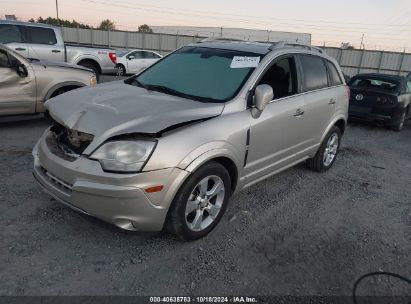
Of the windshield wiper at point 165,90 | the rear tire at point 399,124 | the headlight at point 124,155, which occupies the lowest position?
the rear tire at point 399,124

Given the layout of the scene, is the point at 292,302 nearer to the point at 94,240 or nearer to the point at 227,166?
the point at 227,166

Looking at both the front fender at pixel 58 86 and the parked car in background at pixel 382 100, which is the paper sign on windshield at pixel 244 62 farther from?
the parked car in background at pixel 382 100

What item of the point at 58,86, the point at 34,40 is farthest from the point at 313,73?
the point at 34,40

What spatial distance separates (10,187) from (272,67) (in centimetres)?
329

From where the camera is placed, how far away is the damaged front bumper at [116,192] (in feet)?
8.93

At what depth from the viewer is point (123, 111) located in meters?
3.11

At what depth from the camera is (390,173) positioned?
5.82 meters

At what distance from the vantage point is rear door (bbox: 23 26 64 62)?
10102mm

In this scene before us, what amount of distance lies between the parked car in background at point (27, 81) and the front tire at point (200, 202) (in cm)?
462

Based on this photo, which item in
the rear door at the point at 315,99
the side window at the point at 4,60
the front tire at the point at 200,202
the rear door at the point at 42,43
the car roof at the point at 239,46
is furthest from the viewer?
the rear door at the point at 42,43

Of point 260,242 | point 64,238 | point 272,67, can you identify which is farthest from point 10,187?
point 272,67

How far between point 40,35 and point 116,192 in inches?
366

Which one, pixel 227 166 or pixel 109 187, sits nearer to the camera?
pixel 109 187

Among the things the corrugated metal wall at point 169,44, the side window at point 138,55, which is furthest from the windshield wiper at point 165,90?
the corrugated metal wall at point 169,44
